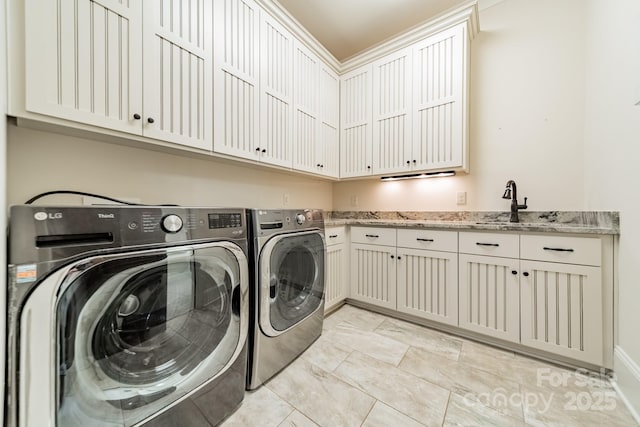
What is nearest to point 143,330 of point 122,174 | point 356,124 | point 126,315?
point 126,315

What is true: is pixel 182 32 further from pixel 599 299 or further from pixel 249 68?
pixel 599 299

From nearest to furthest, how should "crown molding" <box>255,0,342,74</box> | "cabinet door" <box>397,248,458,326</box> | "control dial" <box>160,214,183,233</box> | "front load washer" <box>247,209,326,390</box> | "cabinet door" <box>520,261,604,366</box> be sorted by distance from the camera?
1. "control dial" <box>160,214,183,233</box>
2. "front load washer" <box>247,209,326,390</box>
3. "cabinet door" <box>520,261,604,366</box>
4. "crown molding" <box>255,0,342,74</box>
5. "cabinet door" <box>397,248,458,326</box>

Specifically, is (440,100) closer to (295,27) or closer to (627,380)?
(295,27)

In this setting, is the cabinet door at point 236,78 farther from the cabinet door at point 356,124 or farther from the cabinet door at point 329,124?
the cabinet door at point 356,124

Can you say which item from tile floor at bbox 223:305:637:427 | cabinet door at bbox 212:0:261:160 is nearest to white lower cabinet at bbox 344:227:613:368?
tile floor at bbox 223:305:637:427

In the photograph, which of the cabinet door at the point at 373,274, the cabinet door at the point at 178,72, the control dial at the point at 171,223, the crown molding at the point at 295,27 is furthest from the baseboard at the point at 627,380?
the crown molding at the point at 295,27

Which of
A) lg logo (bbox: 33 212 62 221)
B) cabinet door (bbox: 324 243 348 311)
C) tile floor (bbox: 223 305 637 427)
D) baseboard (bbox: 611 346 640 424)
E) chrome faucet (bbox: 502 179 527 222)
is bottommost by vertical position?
tile floor (bbox: 223 305 637 427)

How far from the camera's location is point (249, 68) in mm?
1641

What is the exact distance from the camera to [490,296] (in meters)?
1.69

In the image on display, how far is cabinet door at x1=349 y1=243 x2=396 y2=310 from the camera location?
214 cm

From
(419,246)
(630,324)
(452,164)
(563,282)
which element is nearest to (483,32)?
(452,164)

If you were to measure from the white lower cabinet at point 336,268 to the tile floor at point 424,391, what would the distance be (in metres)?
0.47

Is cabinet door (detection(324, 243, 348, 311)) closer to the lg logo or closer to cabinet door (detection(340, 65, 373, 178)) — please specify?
cabinet door (detection(340, 65, 373, 178))

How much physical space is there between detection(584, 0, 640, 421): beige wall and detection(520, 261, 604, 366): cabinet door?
0.09 m
